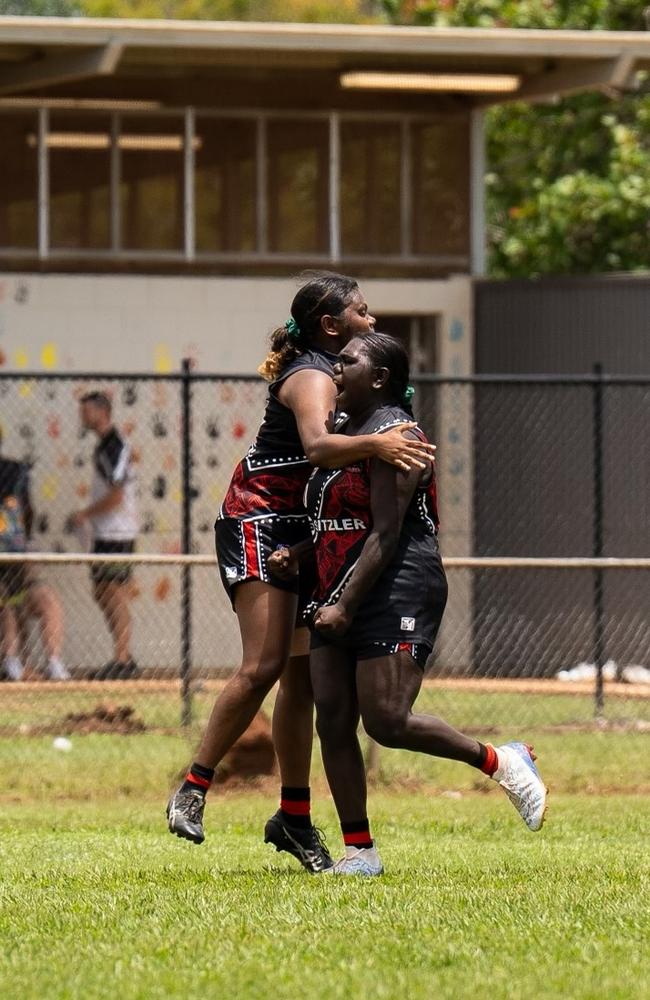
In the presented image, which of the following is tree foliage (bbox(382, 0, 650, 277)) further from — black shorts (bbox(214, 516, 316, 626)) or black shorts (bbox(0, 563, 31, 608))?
black shorts (bbox(214, 516, 316, 626))

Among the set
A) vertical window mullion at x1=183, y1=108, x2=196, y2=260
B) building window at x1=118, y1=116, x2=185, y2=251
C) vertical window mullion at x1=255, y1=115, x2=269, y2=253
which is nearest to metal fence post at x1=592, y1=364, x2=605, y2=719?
vertical window mullion at x1=255, y1=115, x2=269, y2=253

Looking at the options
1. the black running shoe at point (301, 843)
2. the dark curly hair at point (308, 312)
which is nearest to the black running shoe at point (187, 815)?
the black running shoe at point (301, 843)

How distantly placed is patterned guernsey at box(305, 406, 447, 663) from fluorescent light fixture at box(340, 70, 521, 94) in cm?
899

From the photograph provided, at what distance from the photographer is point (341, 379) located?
261 inches

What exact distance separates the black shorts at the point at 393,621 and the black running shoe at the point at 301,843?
759mm

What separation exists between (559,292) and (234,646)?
150 inches

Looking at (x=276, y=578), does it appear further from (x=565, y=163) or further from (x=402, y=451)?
(x=565, y=163)

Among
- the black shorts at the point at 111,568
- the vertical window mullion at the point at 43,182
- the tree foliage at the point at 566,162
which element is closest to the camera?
the black shorts at the point at 111,568

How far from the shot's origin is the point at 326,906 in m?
5.97

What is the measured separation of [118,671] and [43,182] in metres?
4.09

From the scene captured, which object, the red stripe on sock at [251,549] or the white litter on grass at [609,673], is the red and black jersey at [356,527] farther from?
the white litter on grass at [609,673]

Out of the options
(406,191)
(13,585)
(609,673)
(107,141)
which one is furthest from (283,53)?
(609,673)

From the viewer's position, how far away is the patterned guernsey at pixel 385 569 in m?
6.55

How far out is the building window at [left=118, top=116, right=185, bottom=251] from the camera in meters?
15.3
